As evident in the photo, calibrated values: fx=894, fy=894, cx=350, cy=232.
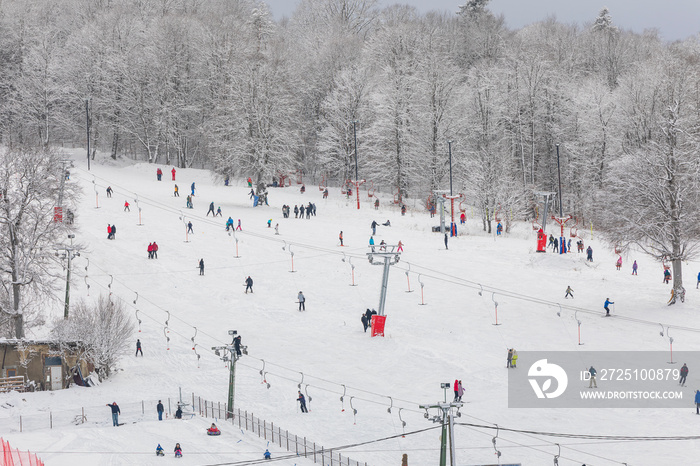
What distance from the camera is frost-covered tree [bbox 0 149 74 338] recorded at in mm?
41938

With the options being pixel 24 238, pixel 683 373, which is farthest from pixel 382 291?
pixel 24 238

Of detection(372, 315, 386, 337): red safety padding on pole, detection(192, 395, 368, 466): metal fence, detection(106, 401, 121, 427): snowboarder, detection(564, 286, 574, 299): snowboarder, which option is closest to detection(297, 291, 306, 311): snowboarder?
detection(372, 315, 386, 337): red safety padding on pole

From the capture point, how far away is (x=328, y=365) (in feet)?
125

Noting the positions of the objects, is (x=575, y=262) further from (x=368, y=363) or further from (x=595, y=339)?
(x=368, y=363)

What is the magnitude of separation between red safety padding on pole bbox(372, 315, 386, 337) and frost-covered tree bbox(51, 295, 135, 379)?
11056 mm

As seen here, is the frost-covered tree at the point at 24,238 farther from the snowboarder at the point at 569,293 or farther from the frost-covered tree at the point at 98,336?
the snowboarder at the point at 569,293

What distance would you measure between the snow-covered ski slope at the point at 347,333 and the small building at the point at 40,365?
134 cm

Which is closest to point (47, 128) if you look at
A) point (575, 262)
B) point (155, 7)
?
point (155, 7)

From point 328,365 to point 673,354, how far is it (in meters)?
14.5

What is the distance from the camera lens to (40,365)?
37.8 meters

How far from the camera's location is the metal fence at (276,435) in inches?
1099

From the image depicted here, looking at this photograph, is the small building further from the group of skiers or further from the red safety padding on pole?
the group of skiers

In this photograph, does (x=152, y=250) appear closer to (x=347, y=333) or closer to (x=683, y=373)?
(x=347, y=333)

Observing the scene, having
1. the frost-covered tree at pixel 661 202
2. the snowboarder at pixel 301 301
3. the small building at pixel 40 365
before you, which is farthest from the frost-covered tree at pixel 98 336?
the frost-covered tree at pixel 661 202
